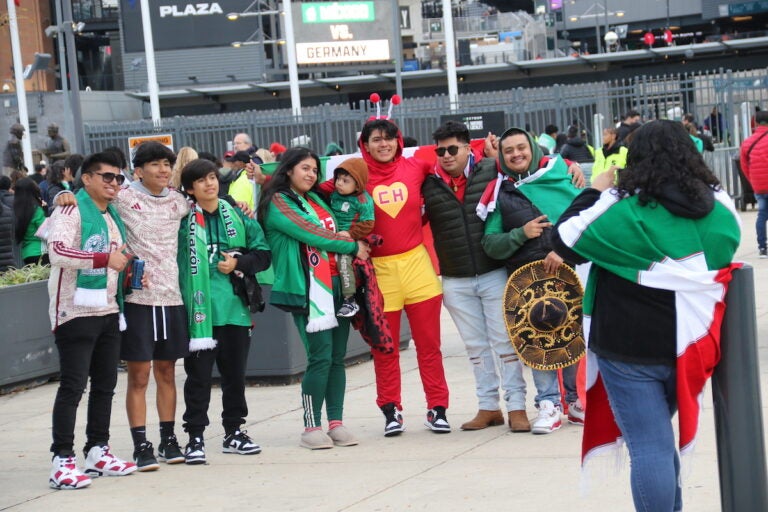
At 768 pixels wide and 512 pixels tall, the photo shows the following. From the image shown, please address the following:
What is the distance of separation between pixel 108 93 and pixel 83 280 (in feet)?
157

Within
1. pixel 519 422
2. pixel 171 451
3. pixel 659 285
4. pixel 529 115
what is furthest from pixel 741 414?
pixel 529 115

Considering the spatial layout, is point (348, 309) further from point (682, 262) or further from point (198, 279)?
point (682, 262)

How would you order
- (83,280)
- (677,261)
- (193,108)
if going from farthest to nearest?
(193,108) < (83,280) < (677,261)

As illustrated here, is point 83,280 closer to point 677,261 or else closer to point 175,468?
point 175,468

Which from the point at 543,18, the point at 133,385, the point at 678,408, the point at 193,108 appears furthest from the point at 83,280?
the point at 543,18

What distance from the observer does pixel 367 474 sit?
6.72m

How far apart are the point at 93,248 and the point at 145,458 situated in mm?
1275

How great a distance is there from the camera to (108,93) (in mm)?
52875

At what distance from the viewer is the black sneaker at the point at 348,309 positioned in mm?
7422

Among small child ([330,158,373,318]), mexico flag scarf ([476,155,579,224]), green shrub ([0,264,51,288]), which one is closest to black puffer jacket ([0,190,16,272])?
Result: green shrub ([0,264,51,288])

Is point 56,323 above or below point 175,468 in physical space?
above

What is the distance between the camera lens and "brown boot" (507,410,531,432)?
24.7 feet

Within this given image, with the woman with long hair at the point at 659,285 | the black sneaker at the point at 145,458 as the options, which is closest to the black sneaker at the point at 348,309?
the black sneaker at the point at 145,458

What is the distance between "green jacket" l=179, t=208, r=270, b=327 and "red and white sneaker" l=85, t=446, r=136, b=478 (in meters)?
0.95
